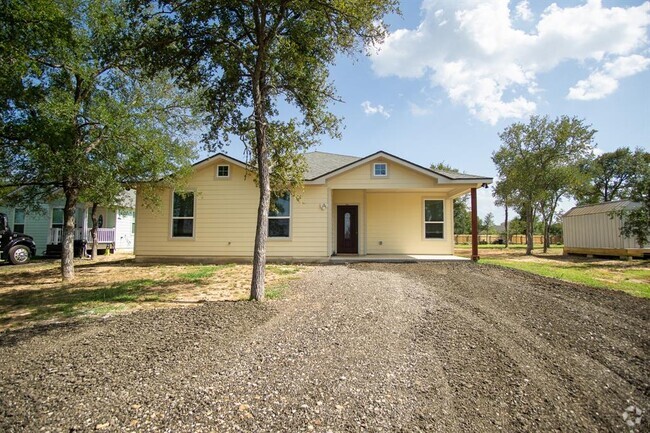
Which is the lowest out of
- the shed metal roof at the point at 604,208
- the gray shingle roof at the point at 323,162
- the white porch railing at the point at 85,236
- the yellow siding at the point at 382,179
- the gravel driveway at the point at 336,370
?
the gravel driveway at the point at 336,370

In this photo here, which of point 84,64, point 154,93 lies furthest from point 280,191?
point 154,93

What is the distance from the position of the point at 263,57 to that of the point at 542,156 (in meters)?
20.4

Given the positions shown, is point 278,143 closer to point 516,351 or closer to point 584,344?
point 516,351

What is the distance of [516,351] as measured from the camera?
3660 millimetres

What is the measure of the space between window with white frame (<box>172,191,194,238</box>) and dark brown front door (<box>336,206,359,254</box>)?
235 inches

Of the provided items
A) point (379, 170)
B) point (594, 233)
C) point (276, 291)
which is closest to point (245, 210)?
point (379, 170)

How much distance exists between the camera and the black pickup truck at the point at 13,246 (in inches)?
559

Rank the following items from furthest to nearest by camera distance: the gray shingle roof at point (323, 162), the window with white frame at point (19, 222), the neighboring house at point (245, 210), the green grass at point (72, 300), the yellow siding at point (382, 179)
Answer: the window with white frame at point (19, 222), the gray shingle roof at point (323, 162), the yellow siding at point (382, 179), the neighboring house at point (245, 210), the green grass at point (72, 300)

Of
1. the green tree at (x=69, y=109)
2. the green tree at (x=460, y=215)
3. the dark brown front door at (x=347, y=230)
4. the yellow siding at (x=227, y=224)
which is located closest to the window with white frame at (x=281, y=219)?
the yellow siding at (x=227, y=224)

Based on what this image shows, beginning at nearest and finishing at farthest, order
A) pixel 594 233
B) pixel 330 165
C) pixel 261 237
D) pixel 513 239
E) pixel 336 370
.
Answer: pixel 336 370 < pixel 261 237 < pixel 330 165 < pixel 594 233 < pixel 513 239

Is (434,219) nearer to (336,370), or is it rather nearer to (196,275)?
(196,275)

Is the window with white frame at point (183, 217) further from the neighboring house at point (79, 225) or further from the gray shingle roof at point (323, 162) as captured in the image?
the neighboring house at point (79, 225)

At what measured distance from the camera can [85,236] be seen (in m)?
17.4

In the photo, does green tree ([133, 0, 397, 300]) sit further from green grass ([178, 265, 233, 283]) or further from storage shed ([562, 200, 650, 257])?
storage shed ([562, 200, 650, 257])
